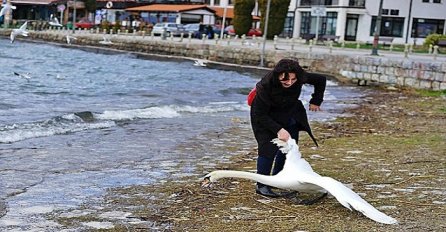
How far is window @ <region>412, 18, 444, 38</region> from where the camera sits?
2351 inches

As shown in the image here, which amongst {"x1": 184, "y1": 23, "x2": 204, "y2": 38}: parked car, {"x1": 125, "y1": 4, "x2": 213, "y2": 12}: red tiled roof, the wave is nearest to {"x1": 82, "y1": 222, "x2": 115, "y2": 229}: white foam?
the wave

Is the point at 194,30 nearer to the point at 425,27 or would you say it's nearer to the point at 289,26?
the point at 289,26

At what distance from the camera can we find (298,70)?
602 cm

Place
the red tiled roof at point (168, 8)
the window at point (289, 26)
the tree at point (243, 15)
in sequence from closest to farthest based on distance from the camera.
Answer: the tree at point (243, 15) < the window at point (289, 26) < the red tiled roof at point (168, 8)

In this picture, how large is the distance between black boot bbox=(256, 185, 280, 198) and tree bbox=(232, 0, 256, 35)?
1776 inches

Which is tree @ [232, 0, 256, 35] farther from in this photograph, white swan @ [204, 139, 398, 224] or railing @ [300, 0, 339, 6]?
white swan @ [204, 139, 398, 224]

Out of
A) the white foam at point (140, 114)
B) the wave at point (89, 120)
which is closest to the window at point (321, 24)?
the wave at point (89, 120)

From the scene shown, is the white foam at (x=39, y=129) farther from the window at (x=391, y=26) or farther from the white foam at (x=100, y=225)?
the window at (x=391, y=26)

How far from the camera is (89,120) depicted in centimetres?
1426

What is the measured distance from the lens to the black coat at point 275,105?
6152 mm

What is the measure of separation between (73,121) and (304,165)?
335 inches

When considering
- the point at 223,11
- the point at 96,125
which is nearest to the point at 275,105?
the point at 96,125

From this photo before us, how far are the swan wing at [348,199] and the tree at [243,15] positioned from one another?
45734 millimetres

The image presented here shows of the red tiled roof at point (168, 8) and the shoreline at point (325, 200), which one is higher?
the red tiled roof at point (168, 8)
